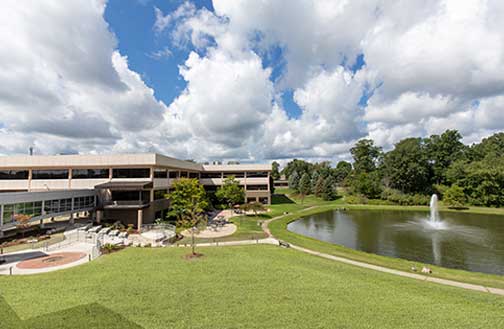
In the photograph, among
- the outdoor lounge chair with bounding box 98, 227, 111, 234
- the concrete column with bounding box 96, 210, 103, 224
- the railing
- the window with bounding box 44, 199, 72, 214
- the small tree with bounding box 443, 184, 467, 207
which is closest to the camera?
the outdoor lounge chair with bounding box 98, 227, 111, 234

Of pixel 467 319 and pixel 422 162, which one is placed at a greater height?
pixel 422 162

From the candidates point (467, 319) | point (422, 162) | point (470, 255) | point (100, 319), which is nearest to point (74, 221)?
point (100, 319)

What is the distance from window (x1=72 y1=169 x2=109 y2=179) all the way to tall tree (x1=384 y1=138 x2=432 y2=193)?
5775 centimetres

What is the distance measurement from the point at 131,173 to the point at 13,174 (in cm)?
1538

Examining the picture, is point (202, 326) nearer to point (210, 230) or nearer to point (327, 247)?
point (327, 247)

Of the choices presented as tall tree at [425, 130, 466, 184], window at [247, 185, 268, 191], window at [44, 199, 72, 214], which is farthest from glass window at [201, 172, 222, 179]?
tall tree at [425, 130, 466, 184]

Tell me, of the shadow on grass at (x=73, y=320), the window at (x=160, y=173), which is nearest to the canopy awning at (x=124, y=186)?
the window at (x=160, y=173)

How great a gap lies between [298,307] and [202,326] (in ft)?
11.6

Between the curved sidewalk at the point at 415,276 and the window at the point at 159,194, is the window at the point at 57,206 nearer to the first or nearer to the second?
the window at the point at 159,194

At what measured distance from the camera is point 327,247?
20031mm

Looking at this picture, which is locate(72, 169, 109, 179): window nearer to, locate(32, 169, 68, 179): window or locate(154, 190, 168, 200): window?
locate(32, 169, 68, 179): window

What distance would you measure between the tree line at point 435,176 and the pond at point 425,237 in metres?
11.2

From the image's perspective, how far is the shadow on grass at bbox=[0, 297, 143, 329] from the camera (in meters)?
7.25

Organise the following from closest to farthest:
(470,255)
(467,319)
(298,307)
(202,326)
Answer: (202,326), (467,319), (298,307), (470,255)
